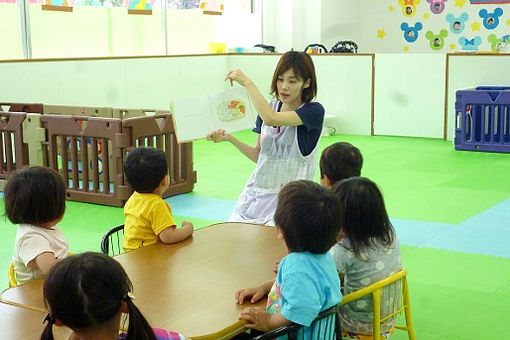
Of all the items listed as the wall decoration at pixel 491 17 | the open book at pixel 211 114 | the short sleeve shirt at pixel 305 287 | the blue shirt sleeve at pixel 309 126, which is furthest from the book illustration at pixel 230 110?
the wall decoration at pixel 491 17

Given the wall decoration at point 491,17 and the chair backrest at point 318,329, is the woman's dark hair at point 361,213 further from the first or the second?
the wall decoration at point 491,17

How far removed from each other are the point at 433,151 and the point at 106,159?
14.5 feet

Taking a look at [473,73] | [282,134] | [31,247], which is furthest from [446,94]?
[31,247]

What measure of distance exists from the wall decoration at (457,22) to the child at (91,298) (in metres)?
12.3

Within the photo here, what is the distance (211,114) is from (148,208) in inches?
28.2

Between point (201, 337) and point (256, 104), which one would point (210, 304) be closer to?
point (201, 337)

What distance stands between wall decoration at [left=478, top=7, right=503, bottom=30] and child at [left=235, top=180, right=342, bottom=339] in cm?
1145

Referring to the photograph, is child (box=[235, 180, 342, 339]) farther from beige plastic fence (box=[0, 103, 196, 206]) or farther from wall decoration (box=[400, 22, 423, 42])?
wall decoration (box=[400, 22, 423, 42])

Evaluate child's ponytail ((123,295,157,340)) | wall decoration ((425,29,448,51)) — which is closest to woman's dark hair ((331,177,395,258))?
child's ponytail ((123,295,157,340))

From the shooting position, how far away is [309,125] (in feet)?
11.2

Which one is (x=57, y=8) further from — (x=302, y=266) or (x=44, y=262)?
(x=302, y=266)

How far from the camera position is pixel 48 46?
8.76 m

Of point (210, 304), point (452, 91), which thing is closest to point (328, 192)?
point (210, 304)

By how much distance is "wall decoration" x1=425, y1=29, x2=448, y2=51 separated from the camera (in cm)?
1318
